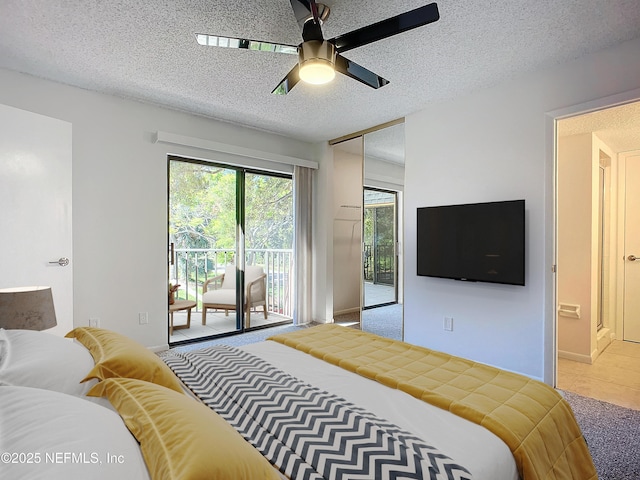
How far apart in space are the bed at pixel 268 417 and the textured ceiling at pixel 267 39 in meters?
1.92

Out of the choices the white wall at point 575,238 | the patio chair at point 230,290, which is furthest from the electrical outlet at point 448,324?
the patio chair at point 230,290

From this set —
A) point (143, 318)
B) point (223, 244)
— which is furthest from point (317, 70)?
point (143, 318)

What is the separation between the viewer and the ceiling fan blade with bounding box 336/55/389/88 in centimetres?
205

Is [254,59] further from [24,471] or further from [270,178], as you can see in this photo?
[24,471]

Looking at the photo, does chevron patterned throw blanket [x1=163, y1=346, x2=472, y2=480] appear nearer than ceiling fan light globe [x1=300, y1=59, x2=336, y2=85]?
Yes

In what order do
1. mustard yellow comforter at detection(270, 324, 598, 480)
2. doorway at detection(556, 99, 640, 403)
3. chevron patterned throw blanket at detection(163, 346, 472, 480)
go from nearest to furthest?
chevron patterned throw blanket at detection(163, 346, 472, 480)
mustard yellow comforter at detection(270, 324, 598, 480)
doorway at detection(556, 99, 640, 403)

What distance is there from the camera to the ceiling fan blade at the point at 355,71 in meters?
2.05

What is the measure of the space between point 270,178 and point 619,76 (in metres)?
3.60

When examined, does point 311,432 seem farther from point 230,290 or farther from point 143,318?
point 230,290

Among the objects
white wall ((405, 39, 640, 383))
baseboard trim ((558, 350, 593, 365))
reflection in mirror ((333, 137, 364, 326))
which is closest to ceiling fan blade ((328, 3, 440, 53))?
white wall ((405, 39, 640, 383))

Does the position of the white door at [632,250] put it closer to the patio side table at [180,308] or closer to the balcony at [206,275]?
the balcony at [206,275]

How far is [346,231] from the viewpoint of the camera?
5359mm

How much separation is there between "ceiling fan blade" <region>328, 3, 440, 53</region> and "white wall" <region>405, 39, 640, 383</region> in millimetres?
1680

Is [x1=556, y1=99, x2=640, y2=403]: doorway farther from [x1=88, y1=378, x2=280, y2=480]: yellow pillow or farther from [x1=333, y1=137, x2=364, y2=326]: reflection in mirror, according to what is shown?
[x1=88, y1=378, x2=280, y2=480]: yellow pillow
